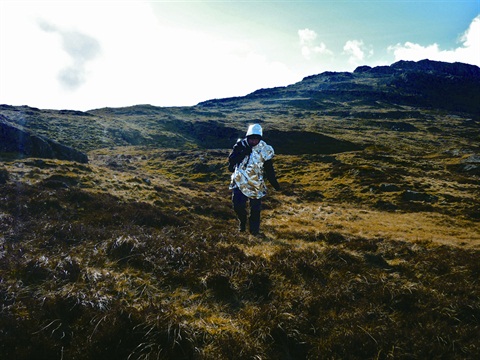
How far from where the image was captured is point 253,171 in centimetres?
945

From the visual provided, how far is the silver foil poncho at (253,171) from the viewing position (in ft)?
31.0

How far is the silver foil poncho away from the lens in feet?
31.0

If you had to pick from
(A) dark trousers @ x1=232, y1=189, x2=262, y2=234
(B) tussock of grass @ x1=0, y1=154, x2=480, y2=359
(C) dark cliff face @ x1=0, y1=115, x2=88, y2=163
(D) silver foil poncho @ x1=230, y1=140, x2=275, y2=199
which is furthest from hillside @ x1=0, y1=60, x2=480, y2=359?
(C) dark cliff face @ x1=0, y1=115, x2=88, y2=163

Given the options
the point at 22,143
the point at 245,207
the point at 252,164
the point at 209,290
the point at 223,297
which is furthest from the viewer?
the point at 22,143

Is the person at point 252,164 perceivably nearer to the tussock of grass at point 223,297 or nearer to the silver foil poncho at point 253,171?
the silver foil poncho at point 253,171

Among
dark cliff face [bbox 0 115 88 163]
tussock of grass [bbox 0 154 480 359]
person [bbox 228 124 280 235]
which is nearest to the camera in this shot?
tussock of grass [bbox 0 154 480 359]

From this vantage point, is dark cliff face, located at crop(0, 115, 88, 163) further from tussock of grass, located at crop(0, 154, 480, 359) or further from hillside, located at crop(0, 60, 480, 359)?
tussock of grass, located at crop(0, 154, 480, 359)

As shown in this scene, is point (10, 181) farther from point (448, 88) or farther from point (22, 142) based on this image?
point (448, 88)

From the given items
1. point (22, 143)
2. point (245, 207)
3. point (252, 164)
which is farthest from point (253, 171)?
point (22, 143)

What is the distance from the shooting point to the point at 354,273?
583 centimetres

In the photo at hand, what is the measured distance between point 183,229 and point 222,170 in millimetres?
32400

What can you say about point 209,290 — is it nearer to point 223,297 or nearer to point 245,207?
point 223,297

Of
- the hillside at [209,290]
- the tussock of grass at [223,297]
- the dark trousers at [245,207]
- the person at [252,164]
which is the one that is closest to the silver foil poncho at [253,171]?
the person at [252,164]

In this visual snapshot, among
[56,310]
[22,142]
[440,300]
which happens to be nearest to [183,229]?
[56,310]
